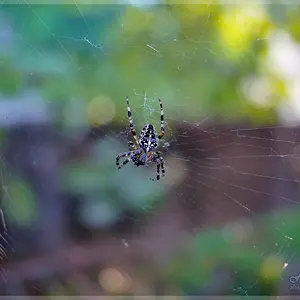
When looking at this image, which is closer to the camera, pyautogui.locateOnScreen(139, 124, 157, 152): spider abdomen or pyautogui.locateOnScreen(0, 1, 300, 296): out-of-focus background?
pyautogui.locateOnScreen(139, 124, 157, 152): spider abdomen

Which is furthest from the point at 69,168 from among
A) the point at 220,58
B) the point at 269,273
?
the point at 269,273

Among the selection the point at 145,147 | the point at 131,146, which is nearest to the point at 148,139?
the point at 145,147

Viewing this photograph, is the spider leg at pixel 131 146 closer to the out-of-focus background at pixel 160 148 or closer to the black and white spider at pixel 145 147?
the black and white spider at pixel 145 147

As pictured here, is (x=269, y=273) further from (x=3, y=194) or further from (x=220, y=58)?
(x=3, y=194)

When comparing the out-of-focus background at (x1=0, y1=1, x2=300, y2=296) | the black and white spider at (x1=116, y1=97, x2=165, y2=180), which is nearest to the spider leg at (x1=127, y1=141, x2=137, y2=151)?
the black and white spider at (x1=116, y1=97, x2=165, y2=180)

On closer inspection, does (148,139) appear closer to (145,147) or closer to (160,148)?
(145,147)

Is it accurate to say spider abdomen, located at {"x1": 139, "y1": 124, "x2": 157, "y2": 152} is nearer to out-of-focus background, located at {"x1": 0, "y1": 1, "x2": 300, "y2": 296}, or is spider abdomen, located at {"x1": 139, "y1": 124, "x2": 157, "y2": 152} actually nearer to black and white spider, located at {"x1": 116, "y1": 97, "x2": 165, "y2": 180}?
black and white spider, located at {"x1": 116, "y1": 97, "x2": 165, "y2": 180}

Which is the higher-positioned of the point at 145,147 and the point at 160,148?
the point at 160,148

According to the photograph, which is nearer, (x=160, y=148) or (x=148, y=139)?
(x=148, y=139)

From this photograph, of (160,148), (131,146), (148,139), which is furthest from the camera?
(160,148)

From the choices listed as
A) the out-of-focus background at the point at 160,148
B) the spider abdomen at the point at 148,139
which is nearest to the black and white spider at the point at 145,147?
the spider abdomen at the point at 148,139
